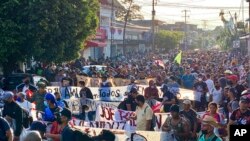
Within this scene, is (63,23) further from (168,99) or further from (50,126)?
(50,126)

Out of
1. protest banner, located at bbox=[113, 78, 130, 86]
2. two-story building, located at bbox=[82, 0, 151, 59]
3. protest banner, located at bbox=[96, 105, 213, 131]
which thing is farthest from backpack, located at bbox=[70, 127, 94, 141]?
two-story building, located at bbox=[82, 0, 151, 59]

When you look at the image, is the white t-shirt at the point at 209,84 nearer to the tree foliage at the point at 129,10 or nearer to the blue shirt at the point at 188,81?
the blue shirt at the point at 188,81

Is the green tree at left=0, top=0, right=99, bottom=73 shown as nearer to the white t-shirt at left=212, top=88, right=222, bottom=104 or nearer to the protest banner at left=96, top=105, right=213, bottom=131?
the white t-shirt at left=212, top=88, right=222, bottom=104

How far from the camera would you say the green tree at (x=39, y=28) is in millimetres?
25688

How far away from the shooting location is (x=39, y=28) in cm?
2628

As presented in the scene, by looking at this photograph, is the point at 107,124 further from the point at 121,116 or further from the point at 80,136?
the point at 80,136

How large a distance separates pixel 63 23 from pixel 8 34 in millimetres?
3160

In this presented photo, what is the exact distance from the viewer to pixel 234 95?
13.6 m

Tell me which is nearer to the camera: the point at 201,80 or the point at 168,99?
the point at 168,99

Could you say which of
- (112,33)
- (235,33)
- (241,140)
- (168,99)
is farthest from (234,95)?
(235,33)

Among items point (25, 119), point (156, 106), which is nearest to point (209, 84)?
point (156, 106)

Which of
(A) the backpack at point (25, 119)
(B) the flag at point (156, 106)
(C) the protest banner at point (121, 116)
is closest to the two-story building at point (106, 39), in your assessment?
(B) the flag at point (156, 106)

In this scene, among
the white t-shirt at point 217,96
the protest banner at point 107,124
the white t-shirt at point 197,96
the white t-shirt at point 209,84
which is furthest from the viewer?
the white t-shirt at point 209,84

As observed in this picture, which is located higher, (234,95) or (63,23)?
(63,23)
